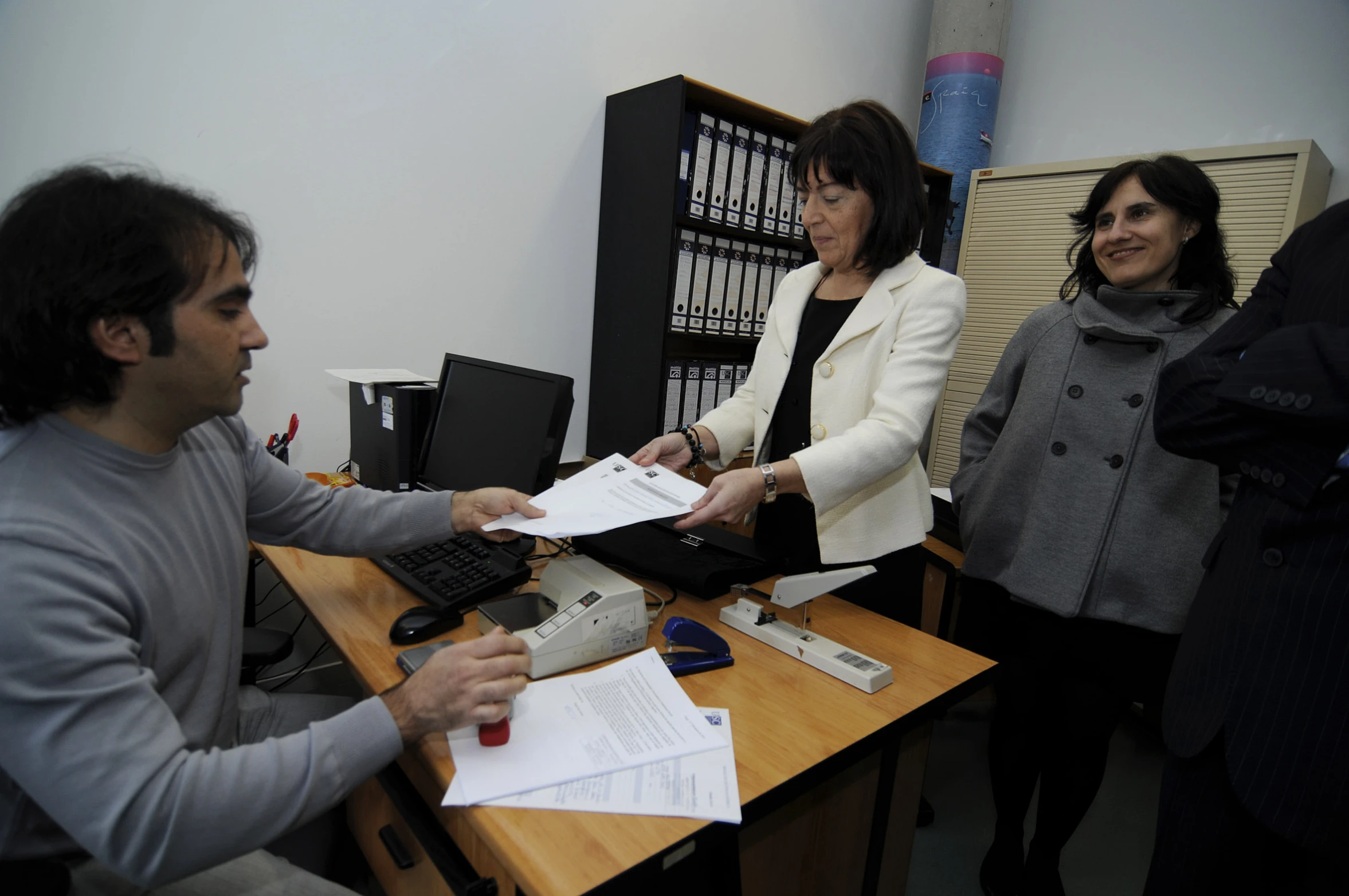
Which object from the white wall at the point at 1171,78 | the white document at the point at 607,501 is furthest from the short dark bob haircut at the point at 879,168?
the white wall at the point at 1171,78

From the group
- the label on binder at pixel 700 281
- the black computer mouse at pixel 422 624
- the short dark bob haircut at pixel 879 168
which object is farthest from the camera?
the label on binder at pixel 700 281

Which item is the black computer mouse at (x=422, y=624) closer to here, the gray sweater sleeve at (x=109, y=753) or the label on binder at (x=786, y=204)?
Answer: the gray sweater sleeve at (x=109, y=753)

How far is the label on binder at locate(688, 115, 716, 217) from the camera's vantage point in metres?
2.27

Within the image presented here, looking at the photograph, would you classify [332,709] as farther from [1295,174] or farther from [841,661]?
[1295,174]

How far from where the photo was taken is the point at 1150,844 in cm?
193

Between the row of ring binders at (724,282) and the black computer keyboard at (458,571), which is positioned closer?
the black computer keyboard at (458,571)

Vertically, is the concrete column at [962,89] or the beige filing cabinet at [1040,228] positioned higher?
the concrete column at [962,89]

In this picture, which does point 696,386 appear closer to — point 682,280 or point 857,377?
point 682,280

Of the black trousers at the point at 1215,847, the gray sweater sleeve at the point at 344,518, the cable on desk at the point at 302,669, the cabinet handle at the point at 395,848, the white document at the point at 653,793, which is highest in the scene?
the gray sweater sleeve at the point at 344,518

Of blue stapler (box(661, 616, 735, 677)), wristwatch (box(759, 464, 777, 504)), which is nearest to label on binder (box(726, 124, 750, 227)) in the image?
wristwatch (box(759, 464, 777, 504))

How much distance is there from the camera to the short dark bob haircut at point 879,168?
133 centimetres

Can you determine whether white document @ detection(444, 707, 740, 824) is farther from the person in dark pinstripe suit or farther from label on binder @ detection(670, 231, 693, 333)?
label on binder @ detection(670, 231, 693, 333)

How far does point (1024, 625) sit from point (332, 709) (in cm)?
145

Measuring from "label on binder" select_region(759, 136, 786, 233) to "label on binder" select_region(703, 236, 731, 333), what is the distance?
0.67 feet
